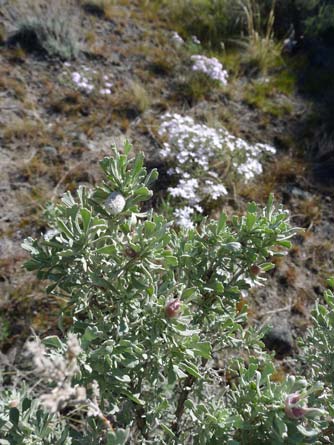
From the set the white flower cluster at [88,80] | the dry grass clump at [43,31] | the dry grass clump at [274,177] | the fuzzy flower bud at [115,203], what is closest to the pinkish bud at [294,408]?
the fuzzy flower bud at [115,203]

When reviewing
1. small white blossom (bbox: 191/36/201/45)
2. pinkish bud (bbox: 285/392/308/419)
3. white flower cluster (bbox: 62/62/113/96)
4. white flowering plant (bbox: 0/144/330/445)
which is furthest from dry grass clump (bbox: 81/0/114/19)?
pinkish bud (bbox: 285/392/308/419)

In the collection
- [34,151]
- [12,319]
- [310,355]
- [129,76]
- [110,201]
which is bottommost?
[12,319]

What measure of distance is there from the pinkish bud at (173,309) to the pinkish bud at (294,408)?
1.17ft

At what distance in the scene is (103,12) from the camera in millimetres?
4992

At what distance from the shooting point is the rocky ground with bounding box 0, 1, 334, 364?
112 inches

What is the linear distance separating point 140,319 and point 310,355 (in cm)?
77

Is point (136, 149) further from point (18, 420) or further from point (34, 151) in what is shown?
point (18, 420)

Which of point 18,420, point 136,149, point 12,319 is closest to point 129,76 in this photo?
point 136,149

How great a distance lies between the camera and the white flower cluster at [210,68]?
13.6ft

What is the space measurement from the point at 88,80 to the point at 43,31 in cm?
A: 76

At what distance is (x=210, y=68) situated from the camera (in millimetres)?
4219

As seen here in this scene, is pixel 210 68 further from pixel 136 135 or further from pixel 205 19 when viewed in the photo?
pixel 205 19

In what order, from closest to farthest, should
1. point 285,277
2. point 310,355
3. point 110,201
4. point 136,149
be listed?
point 110,201 < point 310,355 < point 285,277 < point 136,149

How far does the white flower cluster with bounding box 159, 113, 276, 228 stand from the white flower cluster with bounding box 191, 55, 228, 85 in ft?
2.28
